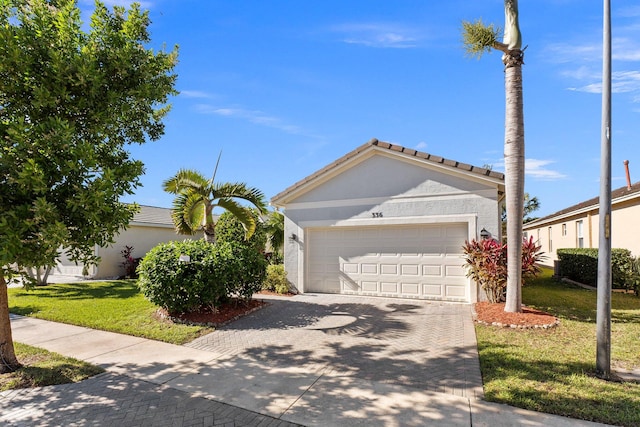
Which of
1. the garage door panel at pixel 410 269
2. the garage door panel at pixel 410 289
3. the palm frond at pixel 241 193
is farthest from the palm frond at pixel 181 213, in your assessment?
the garage door panel at pixel 410 289

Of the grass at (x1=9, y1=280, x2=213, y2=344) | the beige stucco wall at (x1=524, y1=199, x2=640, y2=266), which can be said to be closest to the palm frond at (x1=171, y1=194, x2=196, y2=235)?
the grass at (x1=9, y1=280, x2=213, y2=344)

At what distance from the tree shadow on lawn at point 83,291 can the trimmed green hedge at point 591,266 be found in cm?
1768

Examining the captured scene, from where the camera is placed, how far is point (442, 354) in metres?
5.49

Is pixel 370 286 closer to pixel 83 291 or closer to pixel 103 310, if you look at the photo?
pixel 103 310

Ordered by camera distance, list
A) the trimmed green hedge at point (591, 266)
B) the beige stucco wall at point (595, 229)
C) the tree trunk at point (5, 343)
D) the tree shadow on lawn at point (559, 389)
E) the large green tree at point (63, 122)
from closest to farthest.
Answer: the tree shadow on lawn at point (559, 389), the large green tree at point (63, 122), the tree trunk at point (5, 343), the trimmed green hedge at point (591, 266), the beige stucco wall at point (595, 229)

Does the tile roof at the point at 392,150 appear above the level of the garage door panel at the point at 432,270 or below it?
above

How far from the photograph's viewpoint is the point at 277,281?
11.8 meters

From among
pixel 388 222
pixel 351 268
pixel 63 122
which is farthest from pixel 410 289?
pixel 63 122

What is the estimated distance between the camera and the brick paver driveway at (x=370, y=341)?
4.76 meters

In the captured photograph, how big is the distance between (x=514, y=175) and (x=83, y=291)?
15377mm

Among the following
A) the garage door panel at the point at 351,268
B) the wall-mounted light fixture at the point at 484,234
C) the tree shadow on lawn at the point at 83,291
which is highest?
the wall-mounted light fixture at the point at 484,234

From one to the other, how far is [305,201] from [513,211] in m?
A: 6.53

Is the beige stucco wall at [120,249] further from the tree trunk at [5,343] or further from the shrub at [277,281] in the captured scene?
the tree trunk at [5,343]

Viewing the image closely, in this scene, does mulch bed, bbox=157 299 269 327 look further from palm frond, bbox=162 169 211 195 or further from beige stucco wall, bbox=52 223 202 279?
beige stucco wall, bbox=52 223 202 279
